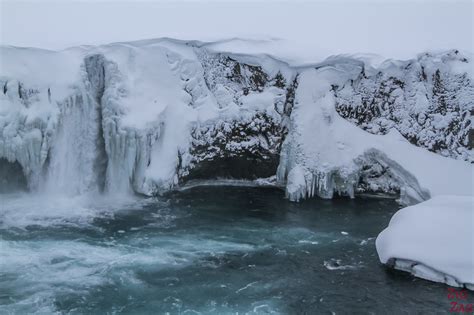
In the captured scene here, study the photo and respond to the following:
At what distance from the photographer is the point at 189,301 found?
14.0 m

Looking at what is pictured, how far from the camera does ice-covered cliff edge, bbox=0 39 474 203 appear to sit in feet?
73.2

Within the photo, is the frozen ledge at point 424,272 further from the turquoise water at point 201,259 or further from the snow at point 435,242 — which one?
the turquoise water at point 201,259

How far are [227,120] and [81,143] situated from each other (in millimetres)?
7310

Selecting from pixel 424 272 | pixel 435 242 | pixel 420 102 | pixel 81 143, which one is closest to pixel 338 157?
pixel 420 102

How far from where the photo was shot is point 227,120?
976 inches

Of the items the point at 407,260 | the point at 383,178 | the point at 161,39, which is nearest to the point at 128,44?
the point at 161,39

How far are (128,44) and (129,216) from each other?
9.30 meters

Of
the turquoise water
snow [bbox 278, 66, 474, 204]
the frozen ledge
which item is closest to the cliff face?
snow [bbox 278, 66, 474, 204]

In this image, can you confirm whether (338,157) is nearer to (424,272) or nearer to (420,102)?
(420,102)

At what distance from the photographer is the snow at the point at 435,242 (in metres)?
14.8

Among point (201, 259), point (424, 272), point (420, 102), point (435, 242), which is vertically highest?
point (420, 102)

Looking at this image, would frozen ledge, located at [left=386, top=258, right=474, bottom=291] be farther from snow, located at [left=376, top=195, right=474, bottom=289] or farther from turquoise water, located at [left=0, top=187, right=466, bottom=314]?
turquoise water, located at [left=0, top=187, right=466, bottom=314]

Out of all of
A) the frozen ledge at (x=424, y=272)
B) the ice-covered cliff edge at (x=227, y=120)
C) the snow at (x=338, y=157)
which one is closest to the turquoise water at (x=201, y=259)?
the frozen ledge at (x=424, y=272)

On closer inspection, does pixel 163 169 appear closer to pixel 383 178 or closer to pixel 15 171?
pixel 15 171
